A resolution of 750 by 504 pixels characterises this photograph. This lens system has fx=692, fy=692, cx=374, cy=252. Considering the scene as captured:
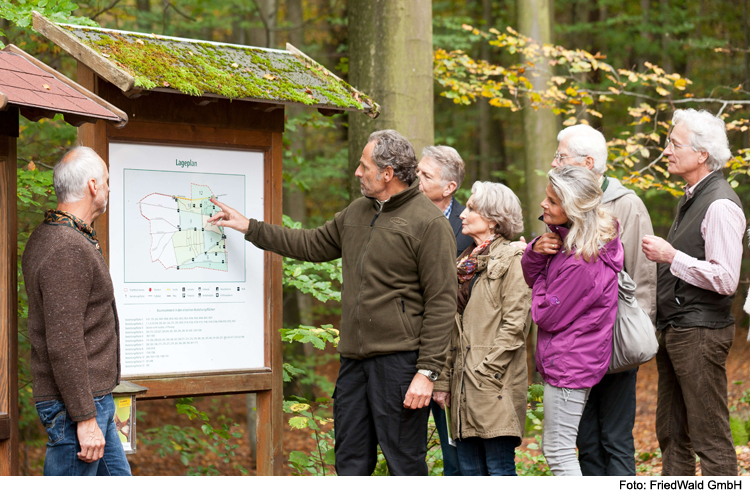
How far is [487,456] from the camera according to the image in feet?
10.9

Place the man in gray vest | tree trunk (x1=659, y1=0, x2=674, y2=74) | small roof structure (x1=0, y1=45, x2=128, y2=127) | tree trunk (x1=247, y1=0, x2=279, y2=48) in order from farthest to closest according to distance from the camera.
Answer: tree trunk (x1=659, y1=0, x2=674, y2=74), tree trunk (x1=247, y1=0, x2=279, y2=48), the man in gray vest, small roof structure (x1=0, y1=45, x2=128, y2=127)

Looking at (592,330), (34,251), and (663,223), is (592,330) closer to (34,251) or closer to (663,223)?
(34,251)

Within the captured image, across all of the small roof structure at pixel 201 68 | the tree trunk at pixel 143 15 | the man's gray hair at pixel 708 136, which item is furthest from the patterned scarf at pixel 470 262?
the tree trunk at pixel 143 15

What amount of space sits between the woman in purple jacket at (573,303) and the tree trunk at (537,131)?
5.50 m

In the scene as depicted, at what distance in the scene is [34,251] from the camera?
2.59 metres

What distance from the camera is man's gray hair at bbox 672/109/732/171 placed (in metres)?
3.44

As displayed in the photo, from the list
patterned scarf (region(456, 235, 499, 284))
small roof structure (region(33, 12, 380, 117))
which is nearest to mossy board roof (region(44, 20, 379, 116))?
small roof structure (region(33, 12, 380, 117))

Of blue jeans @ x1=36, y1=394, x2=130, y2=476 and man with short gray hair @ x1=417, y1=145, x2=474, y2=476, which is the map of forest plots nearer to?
blue jeans @ x1=36, y1=394, x2=130, y2=476

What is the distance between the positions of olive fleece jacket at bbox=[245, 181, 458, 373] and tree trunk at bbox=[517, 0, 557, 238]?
545cm

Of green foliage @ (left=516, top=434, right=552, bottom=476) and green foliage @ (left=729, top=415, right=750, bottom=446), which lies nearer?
green foliage @ (left=516, top=434, right=552, bottom=476)

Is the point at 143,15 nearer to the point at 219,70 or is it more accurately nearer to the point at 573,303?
the point at 219,70

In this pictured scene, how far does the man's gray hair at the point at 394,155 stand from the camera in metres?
3.29

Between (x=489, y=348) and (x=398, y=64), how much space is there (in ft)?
7.80

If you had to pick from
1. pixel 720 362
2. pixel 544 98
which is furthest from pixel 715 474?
pixel 544 98
